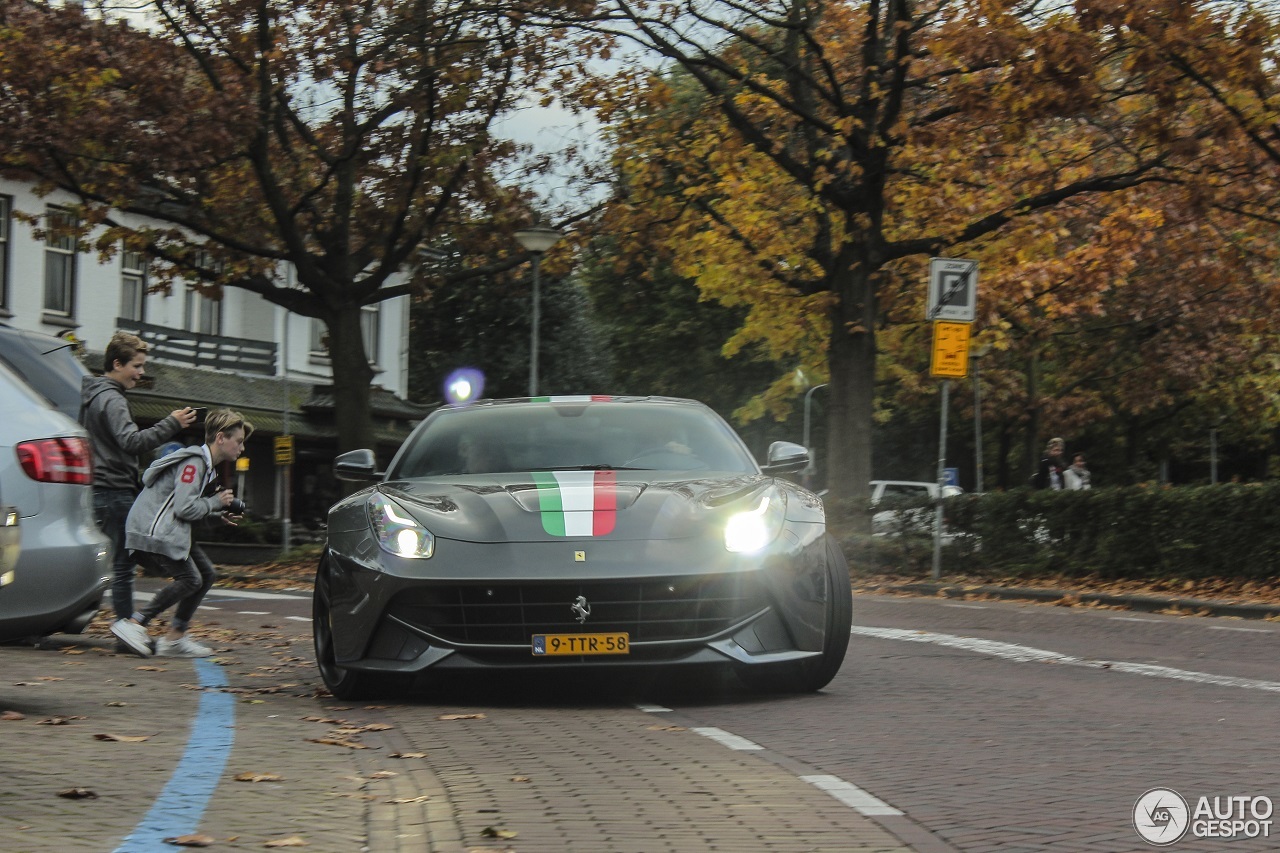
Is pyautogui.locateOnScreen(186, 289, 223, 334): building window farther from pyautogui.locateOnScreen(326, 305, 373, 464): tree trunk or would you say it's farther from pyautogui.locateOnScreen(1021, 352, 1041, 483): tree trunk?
pyautogui.locateOnScreen(1021, 352, 1041, 483): tree trunk

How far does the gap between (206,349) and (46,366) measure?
989 inches

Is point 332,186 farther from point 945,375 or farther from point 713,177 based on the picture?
point 945,375

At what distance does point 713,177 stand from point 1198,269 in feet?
23.8

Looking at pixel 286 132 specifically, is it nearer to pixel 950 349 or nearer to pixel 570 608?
pixel 950 349

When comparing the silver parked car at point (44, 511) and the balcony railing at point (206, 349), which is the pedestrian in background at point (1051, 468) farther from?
the silver parked car at point (44, 511)

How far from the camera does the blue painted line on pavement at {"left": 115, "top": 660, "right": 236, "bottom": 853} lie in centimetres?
448

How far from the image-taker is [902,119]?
20781 mm

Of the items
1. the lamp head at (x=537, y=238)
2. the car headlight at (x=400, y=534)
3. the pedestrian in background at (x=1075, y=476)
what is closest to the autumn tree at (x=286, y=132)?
the lamp head at (x=537, y=238)

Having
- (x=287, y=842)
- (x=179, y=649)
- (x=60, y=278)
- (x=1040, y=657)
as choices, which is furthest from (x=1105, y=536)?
(x=60, y=278)

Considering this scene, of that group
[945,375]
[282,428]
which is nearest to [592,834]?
[945,375]

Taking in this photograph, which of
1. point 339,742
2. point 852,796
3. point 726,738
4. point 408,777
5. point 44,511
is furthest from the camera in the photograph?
point 44,511

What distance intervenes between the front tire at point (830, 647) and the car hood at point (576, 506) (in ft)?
1.39

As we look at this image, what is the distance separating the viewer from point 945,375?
57.6 feet

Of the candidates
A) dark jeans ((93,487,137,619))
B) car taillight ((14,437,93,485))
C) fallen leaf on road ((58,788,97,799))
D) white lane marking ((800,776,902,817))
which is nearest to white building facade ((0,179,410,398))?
dark jeans ((93,487,137,619))
